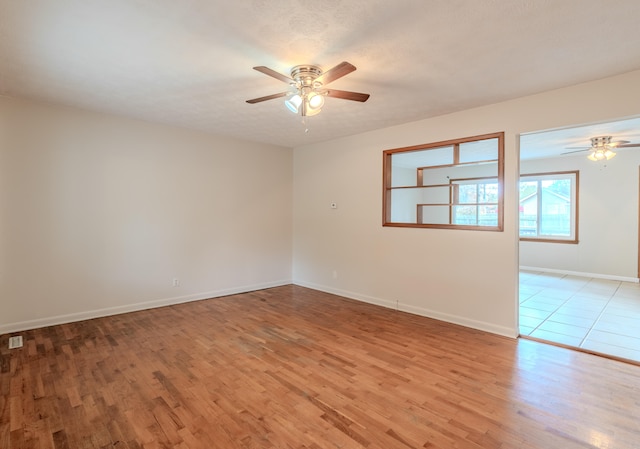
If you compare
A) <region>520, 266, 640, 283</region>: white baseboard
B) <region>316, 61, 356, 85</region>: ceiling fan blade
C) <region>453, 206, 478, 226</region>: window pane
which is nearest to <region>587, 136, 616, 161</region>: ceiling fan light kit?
<region>520, 266, 640, 283</region>: white baseboard

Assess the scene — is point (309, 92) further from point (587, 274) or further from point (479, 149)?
point (587, 274)

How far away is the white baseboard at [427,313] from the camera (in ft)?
12.1

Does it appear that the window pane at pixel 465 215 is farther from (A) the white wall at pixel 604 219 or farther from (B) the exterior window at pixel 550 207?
Result: (A) the white wall at pixel 604 219

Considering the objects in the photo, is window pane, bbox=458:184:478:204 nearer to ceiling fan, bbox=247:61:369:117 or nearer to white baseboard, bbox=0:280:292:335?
white baseboard, bbox=0:280:292:335

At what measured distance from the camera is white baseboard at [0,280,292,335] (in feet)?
12.3

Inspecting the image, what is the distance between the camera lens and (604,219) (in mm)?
6770

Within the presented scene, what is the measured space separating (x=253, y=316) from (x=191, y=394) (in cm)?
189

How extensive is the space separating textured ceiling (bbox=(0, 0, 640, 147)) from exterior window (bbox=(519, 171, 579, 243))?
5.21 meters

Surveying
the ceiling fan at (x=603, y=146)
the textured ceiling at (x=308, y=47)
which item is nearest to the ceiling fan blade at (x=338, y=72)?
the textured ceiling at (x=308, y=47)

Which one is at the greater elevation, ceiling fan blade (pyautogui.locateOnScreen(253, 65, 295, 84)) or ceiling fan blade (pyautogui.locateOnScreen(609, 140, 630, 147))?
ceiling fan blade (pyautogui.locateOnScreen(609, 140, 630, 147))

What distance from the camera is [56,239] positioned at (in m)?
3.95

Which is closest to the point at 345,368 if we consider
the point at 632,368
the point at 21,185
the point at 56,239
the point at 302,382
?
the point at 302,382

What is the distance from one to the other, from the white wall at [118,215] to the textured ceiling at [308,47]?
63 cm

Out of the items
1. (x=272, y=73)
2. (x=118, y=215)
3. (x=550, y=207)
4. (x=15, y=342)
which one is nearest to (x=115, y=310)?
(x=15, y=342)
